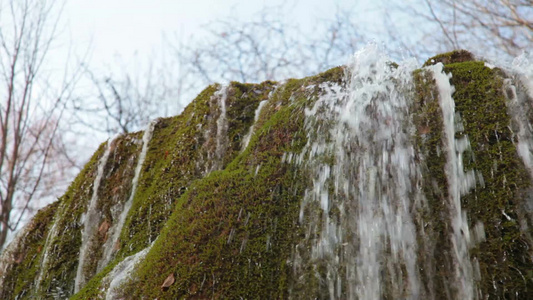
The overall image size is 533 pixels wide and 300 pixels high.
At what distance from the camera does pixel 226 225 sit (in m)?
2.37

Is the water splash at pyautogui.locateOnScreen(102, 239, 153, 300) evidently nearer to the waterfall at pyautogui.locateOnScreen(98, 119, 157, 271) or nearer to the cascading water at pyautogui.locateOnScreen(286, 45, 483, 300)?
the waterfall at pyautogui.locateOnScreen(98, 119, 157, 271)

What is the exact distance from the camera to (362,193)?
2324mm

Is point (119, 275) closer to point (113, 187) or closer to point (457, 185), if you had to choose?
point (113, 187)

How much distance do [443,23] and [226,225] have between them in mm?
10653

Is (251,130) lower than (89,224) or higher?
higher

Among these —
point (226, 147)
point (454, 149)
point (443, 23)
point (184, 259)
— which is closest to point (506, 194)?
point (454, 149)

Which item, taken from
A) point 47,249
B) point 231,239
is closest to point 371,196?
point 231,239

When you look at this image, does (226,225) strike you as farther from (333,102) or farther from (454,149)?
(454,149)

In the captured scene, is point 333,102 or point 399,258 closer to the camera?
point 399,258

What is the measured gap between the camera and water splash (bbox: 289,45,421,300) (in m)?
2.08

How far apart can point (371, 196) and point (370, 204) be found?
0.17 feet

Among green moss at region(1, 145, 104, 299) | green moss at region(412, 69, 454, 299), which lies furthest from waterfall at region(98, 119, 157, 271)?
green moss at region(412, 69, 454, 299)

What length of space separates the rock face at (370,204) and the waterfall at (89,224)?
0.59 m

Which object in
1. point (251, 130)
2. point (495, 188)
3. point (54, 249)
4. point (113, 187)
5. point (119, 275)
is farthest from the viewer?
point (113, 187)
